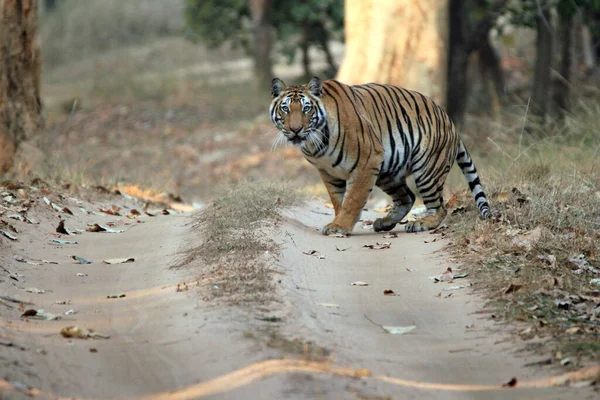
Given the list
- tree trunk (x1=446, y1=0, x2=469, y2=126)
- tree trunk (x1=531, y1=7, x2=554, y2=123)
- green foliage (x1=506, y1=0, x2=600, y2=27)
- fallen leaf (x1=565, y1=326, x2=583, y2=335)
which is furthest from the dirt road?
green foliage (x1=506, y1=0, x2=600, y2=27)

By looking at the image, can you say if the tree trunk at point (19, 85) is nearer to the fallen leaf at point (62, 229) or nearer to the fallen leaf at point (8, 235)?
the fallen leaf at point (62, 229)

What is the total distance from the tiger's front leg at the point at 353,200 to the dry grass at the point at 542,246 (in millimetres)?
833

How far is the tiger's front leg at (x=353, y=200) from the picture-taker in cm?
837

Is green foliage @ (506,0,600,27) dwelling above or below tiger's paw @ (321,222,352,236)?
above

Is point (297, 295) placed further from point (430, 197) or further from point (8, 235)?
point (430, 197)

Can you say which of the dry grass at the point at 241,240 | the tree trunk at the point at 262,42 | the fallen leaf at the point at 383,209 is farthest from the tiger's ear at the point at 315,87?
the tree trunk at the point at 262,42

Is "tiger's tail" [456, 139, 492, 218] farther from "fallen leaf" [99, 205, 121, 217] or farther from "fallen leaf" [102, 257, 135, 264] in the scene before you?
"fallen leaf" [99, 205, 121, 217]

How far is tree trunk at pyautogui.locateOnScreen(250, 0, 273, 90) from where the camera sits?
22156 mm

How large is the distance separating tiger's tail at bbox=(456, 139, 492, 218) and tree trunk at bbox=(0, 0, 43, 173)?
538 centimetres

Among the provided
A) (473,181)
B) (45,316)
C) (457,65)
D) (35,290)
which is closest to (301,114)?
(473,181)

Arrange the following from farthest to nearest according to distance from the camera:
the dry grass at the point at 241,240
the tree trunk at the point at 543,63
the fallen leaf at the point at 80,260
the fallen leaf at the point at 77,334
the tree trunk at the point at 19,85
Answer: the tree trunk at the point at 543,63 < the tree trunk at the point at 19,85 < the fallen leaf at the point at 80,260 < the dry grass at the point at 241,240 < the fallen leaf at the point at 77,334

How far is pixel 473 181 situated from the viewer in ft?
28.4

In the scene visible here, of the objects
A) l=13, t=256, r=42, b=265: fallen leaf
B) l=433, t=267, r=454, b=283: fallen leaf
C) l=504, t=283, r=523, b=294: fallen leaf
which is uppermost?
l=504, t=283, r=523, b=294: fallen leaf

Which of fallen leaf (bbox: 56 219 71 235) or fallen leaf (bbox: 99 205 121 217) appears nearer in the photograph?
fallen leaf (bbox: 56 219 71 235)
